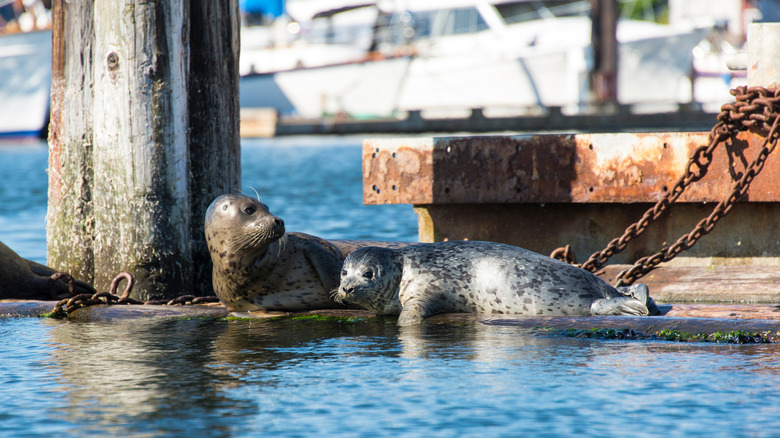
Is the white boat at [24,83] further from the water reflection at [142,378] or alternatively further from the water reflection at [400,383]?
the water reflection at [400,383]

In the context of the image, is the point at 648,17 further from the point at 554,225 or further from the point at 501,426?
the point at 501,426

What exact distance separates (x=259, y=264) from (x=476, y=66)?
40927 mm

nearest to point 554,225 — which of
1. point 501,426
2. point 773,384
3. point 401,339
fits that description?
point 401,339

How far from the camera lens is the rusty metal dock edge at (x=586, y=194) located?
6520mm

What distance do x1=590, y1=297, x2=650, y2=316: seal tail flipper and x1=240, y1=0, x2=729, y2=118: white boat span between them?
126 ft

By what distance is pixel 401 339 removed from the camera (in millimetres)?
Result: 4855

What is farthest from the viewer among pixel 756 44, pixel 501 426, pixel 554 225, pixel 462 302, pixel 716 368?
pixel 554 225

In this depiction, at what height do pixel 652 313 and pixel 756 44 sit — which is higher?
pixel 756 44

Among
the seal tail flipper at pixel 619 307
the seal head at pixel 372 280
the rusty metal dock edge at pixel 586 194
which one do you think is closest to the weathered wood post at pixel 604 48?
the rusty metal dock edge at pixel 586 194

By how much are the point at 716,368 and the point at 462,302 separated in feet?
5.56

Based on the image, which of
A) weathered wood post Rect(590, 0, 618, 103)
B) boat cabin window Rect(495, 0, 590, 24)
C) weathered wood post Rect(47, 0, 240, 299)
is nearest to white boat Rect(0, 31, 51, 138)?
weathered wood post Rect(590, 0, 618, 103)

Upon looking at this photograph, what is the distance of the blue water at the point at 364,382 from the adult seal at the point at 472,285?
194mm

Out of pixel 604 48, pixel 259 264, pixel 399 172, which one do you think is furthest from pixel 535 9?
pixel 259 264

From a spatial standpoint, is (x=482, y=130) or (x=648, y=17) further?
(x=648, y=17)
